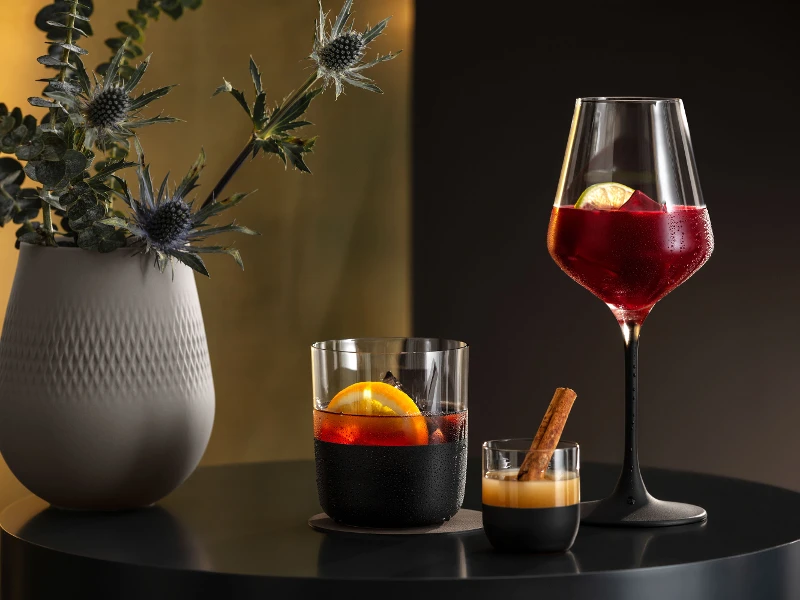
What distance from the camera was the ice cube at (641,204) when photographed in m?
0.96

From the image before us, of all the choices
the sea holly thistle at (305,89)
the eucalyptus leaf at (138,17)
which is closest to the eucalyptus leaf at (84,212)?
the sea holly thistle at (305,89)

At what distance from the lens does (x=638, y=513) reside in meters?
0.99

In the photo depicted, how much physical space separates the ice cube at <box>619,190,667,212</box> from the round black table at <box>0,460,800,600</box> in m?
0.28

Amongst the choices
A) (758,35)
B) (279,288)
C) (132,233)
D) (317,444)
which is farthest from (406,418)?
(758,35)

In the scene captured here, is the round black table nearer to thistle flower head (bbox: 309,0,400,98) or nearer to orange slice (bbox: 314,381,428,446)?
orange slice (bbox: 314,381,428,446)

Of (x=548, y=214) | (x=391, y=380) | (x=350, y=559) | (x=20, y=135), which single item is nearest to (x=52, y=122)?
(x=20, y=135)

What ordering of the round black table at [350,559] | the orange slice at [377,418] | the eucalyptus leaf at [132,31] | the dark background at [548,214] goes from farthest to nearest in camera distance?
the dark background at [548,214]
the eucalyptus leaf at [132,31]
the orange slice at [377,418]
the round black table at [350,559]

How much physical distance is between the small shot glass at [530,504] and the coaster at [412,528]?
3.1 inches

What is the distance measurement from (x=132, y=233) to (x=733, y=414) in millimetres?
1498

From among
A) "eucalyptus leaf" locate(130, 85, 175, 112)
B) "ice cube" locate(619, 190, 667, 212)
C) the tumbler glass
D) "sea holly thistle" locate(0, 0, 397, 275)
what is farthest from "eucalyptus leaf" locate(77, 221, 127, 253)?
"ice cube" locate(619, 190, 667, 212)

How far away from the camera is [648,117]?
968mm

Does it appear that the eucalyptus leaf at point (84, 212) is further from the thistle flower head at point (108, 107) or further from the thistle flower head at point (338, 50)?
the thistle flower head at point (338, 50)

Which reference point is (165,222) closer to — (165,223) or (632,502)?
(165,223)

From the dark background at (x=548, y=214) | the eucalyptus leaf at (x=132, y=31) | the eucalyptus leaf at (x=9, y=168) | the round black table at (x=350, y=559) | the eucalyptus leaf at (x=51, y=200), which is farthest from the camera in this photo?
the dark background at (x=548, y=214)
